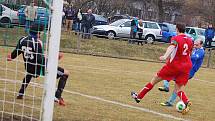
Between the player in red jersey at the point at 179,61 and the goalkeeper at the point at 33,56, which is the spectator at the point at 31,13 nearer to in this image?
the goalkeeper at the point at 33,56

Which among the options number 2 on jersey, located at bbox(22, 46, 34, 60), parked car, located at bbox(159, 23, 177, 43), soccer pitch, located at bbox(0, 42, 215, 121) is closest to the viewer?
number 2 on jersey, located at bbox(22, 46, 34, 60)

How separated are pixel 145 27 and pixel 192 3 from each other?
90.1 feet

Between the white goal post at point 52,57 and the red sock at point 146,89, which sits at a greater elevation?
the white goal post at point 52,57

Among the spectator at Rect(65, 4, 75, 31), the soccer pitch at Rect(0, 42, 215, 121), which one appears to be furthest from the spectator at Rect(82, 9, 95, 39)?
the soccer pitch at Rect(0, 42, 215, 121)

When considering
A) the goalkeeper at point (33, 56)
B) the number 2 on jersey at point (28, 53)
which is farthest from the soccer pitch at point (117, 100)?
the number 2 on jersey at point (28, 53)

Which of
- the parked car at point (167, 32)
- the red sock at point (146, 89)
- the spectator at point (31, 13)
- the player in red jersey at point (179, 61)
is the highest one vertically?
the spectator at point (31, 13)

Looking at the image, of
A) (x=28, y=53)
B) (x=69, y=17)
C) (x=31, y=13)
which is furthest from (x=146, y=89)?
(x=69, y=17)

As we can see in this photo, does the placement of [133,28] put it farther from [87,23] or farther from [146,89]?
[146,89]

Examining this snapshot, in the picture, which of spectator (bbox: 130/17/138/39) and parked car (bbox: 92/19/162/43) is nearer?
spectator (bbox: 130/17/138/39)

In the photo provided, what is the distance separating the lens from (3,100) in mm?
9820

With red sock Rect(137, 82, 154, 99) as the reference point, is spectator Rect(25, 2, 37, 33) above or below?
above

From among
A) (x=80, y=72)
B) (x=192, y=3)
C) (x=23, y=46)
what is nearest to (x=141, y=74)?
(x=80, y=72)

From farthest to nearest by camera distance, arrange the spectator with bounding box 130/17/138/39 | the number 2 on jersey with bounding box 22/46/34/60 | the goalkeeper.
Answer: the spectator with bounding box 130/17/138/39 → the number 2 on jersey with bounding box 22/46/34/60 → the goalkeeper

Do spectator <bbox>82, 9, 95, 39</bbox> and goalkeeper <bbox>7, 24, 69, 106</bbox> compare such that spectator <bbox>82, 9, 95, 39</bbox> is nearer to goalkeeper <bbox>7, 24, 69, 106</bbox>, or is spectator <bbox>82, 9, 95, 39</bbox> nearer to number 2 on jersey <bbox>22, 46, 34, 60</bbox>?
goalkeeper <bbox>7, 24, 69, 106</bbox>
